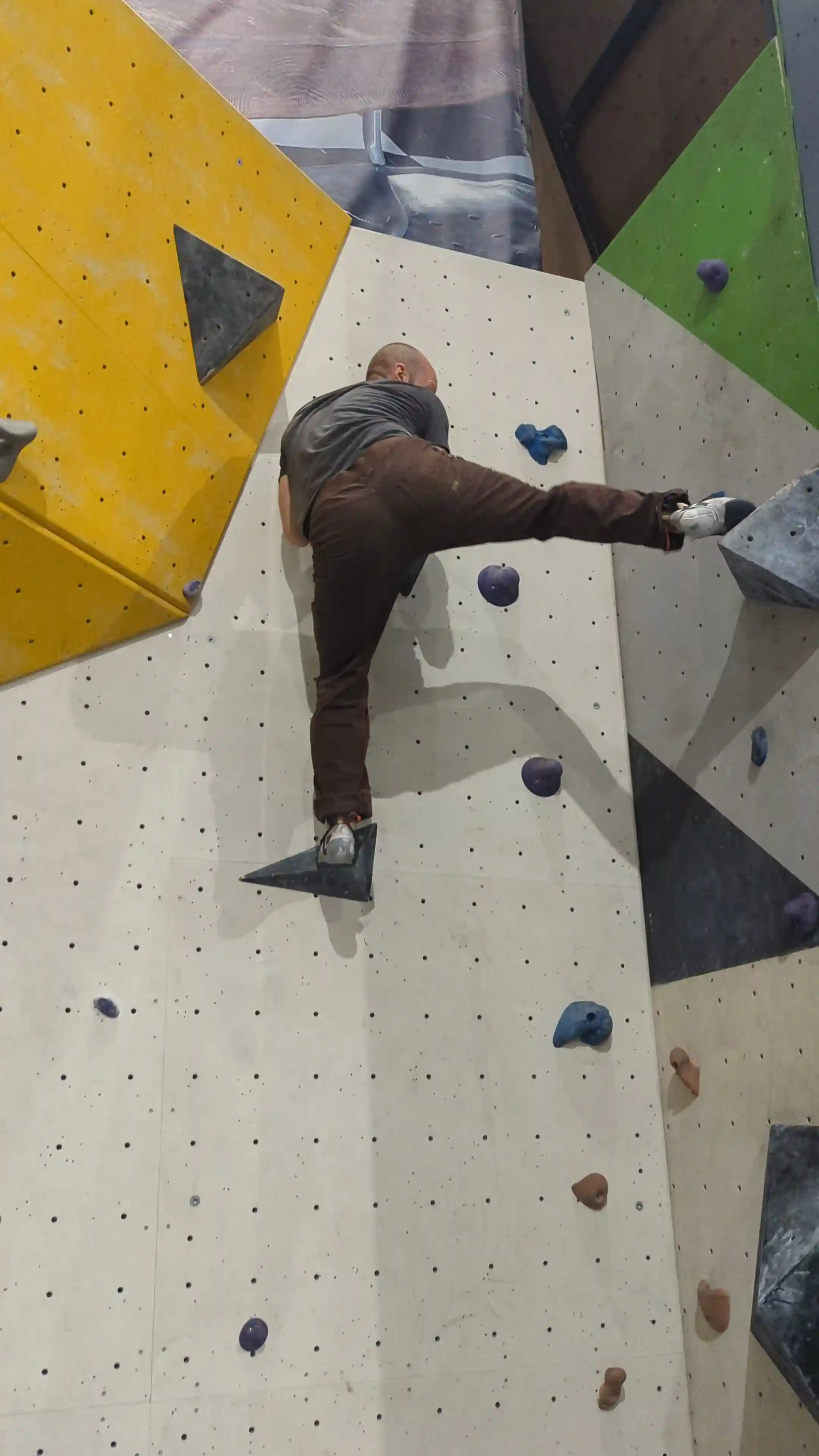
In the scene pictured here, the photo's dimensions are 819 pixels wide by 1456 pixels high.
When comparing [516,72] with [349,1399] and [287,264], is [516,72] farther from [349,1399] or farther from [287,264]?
[349,1399]

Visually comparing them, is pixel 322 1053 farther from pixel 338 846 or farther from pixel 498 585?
pixel 498 585

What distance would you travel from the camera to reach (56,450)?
203 cm

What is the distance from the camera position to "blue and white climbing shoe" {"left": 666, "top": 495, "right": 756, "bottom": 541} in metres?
2.00

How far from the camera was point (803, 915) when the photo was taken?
1.90 meters

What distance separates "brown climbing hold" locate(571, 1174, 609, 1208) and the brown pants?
84cm

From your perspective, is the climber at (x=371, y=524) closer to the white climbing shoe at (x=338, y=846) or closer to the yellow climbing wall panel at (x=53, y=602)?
the white climbing shoe at (x=338, y=846)

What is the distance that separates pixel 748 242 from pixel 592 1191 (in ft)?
6.27

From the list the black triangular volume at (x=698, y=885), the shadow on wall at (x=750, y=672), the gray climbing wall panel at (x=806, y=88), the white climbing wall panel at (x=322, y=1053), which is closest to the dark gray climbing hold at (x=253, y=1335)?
the white climbing wall panel at (x=322, y=1053)

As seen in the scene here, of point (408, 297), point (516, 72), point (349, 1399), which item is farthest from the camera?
point (516, 72)

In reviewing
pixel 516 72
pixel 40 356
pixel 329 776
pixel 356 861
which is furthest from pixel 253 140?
pixel 356 861

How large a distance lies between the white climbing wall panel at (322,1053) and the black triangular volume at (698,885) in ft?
0.18

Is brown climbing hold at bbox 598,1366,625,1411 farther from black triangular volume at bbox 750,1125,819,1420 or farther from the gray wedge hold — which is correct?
the gray wedge hold

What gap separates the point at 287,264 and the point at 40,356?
678 mm


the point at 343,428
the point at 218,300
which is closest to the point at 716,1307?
the point at 343,428
